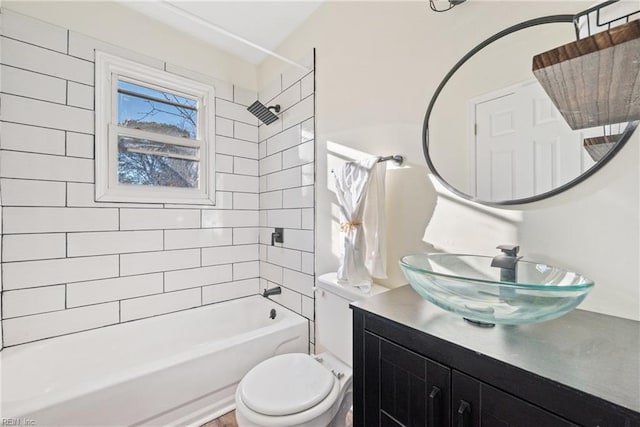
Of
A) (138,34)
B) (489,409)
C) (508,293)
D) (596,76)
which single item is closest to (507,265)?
(508,293)

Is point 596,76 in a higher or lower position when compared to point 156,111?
lower

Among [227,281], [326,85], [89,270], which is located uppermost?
[326,85]

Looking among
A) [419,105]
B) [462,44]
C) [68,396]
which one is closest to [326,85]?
[419,105]

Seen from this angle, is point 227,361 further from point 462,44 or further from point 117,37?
point 117,37

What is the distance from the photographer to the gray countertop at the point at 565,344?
50 centimetres

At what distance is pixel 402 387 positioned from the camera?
0.75 m

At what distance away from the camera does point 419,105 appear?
4.10 ft

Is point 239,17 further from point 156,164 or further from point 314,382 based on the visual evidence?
point 314,382

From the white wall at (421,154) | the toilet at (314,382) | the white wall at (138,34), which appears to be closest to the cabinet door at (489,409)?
the white wall at (421,154)

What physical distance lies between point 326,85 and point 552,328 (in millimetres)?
1673

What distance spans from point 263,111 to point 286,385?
1837 mm

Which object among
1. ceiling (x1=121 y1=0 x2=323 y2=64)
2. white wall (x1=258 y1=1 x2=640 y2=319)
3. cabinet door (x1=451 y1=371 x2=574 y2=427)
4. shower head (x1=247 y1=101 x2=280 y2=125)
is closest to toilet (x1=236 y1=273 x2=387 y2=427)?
white wall (x1=258 y1=1 x2=640 y2=319)

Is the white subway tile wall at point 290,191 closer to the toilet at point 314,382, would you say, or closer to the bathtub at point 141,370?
the bathtub at point 141,370

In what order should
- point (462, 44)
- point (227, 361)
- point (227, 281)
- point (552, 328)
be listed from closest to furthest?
point (552, 328) → point (462, 44) → point (227, 361) → point (227, 281)
